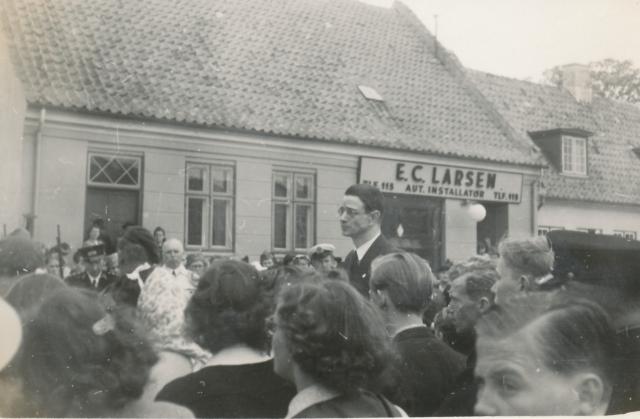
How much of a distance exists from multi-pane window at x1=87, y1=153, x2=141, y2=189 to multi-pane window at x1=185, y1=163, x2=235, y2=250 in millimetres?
193

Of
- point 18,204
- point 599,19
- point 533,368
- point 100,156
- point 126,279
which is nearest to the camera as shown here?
point 533,368

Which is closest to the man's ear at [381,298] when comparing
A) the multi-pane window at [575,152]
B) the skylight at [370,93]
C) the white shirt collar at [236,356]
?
the white shirt collar at [236,356]

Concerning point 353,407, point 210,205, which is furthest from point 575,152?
point 353,407

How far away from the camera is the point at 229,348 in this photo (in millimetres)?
1576

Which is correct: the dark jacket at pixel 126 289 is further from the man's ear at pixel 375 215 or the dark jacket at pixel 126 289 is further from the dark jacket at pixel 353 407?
the dark jacket at pixel 353 407

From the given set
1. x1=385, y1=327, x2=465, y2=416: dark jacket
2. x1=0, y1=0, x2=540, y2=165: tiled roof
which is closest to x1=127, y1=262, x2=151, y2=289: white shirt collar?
A: x1=0, y1=0, x2=540, y2=165: tiled roof

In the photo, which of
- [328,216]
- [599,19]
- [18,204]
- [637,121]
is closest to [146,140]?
[18,204]

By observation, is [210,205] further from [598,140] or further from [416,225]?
[598,140]

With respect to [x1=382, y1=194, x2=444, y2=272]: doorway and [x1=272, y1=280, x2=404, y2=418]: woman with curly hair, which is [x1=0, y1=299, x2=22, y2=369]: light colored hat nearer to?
[x1=272, y1=280, x2=404, y2=418]: woman with curly hair

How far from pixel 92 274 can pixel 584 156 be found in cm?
345

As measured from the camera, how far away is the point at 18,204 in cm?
212

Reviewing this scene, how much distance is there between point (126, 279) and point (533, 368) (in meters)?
1.47

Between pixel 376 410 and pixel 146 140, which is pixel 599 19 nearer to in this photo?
pixel 146 140

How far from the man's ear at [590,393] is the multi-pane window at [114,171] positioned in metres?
1.53
